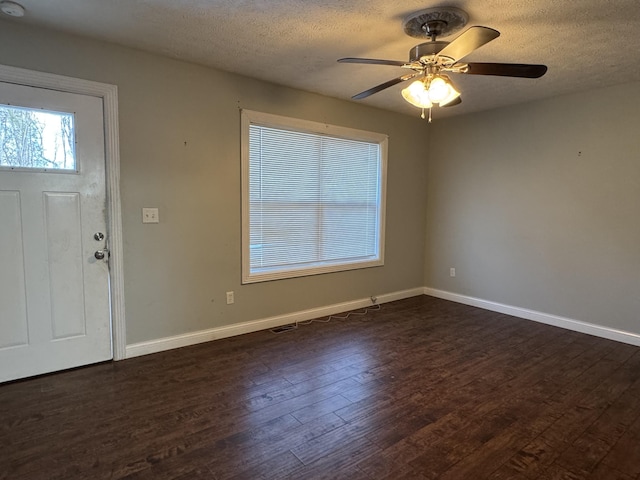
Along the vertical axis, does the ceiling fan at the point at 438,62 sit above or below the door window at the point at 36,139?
above

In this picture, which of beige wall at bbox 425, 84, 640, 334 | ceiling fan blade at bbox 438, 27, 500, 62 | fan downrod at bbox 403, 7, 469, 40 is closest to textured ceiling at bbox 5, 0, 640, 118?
fan downrod at bbox 403, 7, 469, 40

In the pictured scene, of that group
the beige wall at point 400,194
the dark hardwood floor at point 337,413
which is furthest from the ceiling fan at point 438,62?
the dark hardwood floor at point 337,413

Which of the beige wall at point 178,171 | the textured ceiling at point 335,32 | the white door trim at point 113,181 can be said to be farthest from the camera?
the beige wall at point 178,171

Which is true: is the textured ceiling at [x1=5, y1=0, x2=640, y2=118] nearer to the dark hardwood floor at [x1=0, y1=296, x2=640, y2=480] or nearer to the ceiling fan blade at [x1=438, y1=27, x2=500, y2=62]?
the ceiling fan blade at [x1=438, y1=27, x2=500, y2=62]

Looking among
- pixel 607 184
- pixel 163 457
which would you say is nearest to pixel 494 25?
pixel 607 184

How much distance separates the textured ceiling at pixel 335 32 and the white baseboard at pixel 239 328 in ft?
7.71

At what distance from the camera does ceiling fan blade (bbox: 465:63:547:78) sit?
1925 millimetres

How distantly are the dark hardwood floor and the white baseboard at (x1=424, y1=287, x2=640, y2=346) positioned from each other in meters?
0.18

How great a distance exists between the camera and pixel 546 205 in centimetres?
388

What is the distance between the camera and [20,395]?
7.65 ft

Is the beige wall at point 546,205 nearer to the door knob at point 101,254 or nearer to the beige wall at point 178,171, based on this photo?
the beige wall at point 178,171

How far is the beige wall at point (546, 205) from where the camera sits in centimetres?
338

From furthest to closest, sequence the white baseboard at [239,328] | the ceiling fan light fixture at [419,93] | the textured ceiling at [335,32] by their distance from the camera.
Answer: the white baseboard at [239,328] → the ceiling fan light fixture at [419,93] → the textured ceiling at [335,32]

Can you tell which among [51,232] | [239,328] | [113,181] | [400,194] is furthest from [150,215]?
[400,194]
